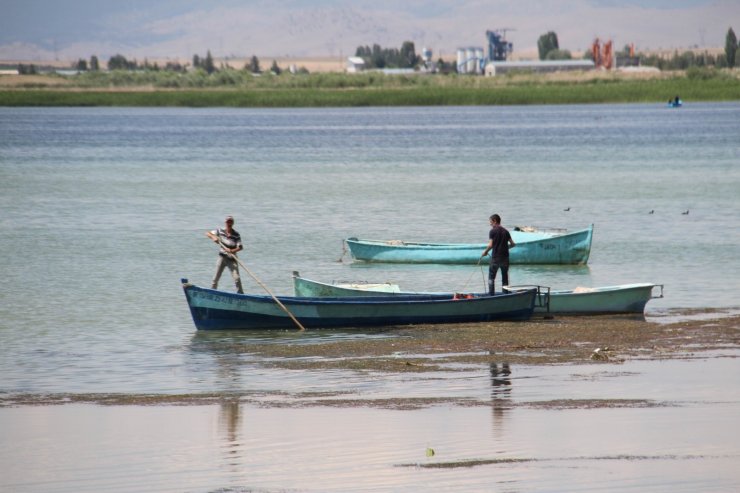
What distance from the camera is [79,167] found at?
74.4 metres

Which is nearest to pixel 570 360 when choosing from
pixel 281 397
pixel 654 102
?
pixel 281 397

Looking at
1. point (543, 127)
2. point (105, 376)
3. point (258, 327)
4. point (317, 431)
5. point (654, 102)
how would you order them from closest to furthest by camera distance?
1. point (317, 431)
2. point (105, 376)
3. point (258, 327)
4. point (543, 127)
5. point (654, 102)

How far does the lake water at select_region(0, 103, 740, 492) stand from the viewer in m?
14.1

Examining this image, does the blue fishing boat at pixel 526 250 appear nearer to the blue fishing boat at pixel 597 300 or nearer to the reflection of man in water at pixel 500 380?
the blue fishing boat at pixel 597 300

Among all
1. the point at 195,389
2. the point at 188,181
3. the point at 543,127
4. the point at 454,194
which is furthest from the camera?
the point at 543,127

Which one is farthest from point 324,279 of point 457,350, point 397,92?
point 397,92

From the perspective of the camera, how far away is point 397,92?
154 metres

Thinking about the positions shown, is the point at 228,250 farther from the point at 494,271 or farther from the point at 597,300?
the point at 597,300

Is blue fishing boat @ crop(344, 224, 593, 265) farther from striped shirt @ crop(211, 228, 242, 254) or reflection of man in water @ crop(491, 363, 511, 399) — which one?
reflection of man in water @ crop(491, 363, 511, 399)

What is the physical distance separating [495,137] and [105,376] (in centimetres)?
7951

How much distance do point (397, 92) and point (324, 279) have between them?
12455 centimetres

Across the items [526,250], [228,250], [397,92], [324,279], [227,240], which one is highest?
[397,92]

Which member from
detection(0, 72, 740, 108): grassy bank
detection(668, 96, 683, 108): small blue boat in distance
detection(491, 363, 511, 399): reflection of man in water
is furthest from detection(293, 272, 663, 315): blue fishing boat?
detection(668, 96, 683, 108): small blue boat in distance

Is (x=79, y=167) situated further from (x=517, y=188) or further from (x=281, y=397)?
(x=281, y=397)
